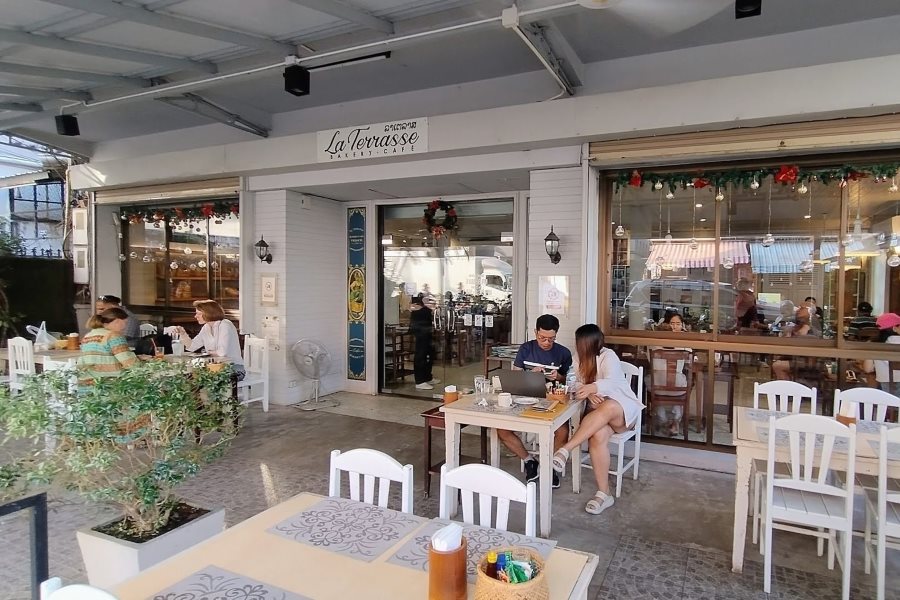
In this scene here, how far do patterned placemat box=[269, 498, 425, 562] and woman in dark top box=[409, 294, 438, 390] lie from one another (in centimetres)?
515

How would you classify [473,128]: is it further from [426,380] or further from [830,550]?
[830,550]

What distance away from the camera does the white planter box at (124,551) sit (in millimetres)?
2152

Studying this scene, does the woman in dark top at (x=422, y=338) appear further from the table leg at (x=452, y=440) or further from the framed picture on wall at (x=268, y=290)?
the table leg at (x=452, y=440)

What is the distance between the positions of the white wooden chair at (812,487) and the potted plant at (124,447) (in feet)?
9.11

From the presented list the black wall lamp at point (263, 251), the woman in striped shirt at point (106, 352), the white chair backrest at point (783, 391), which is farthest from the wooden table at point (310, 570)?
the black wall lamp at point (263, 251)

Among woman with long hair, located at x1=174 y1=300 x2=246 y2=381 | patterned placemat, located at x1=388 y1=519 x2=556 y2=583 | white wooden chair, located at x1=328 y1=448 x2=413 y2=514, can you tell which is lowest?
patterned placemat, located at x1=388 y1=519 x2=556 y2=583

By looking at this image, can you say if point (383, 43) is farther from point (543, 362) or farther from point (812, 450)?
point (812, 450)

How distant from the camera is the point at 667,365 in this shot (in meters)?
4.98

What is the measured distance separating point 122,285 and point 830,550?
9.71 m

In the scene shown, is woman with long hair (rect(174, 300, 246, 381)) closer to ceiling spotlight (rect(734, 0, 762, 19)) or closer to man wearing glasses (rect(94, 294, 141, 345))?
man wearing glasses (rect(94, 294, 141, 345))

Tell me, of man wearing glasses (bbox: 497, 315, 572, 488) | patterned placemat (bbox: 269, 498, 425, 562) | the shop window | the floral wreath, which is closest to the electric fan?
the shop window

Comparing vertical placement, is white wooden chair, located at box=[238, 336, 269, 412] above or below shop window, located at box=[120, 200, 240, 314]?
below

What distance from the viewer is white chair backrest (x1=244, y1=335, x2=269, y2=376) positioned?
21.2 feet

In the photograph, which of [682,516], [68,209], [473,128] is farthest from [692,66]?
[68,209]
